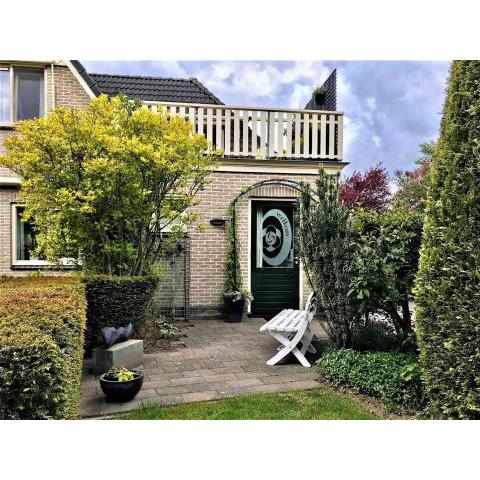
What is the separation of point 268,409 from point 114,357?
2.13 meters

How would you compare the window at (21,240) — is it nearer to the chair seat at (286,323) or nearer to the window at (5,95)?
the window at (5,95)

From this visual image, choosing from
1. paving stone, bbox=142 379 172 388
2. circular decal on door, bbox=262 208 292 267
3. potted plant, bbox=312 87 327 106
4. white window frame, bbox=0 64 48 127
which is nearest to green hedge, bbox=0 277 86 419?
paving stone, bbox=142 379 172 388

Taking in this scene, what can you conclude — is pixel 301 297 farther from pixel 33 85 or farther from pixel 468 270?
pixel 33 85

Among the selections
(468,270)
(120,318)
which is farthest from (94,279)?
(468,270)

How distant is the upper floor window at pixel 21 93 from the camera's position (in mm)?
8922

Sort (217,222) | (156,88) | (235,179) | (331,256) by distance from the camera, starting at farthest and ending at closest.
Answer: (156,88) < (235,179) < (217,222) < (331,256)

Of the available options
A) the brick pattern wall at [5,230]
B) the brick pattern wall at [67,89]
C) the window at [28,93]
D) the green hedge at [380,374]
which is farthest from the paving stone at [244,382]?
the window at [28,93]

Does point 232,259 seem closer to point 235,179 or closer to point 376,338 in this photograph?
point 235,179

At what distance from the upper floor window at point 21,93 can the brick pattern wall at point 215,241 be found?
4168 mm

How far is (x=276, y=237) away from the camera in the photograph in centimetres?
959

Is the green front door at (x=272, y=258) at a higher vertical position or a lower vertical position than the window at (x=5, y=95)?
lower

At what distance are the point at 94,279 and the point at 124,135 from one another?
2137mm

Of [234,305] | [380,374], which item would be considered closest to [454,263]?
[380,374]

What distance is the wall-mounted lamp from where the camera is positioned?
30.1ft
